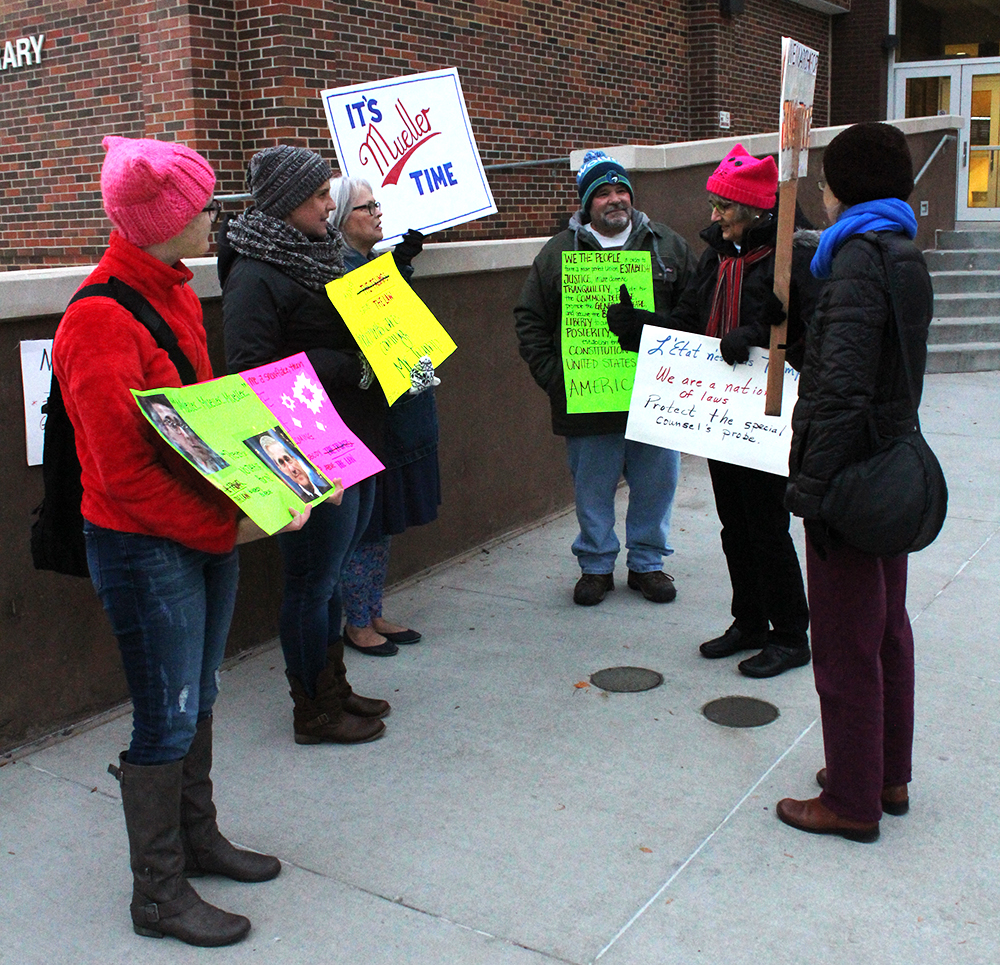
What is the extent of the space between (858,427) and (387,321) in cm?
173

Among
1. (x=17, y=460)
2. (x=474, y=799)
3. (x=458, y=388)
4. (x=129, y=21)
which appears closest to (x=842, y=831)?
(x=474, y=799)

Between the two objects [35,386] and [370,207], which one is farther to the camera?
[370,207]

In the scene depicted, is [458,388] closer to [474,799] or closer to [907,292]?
[474,799]

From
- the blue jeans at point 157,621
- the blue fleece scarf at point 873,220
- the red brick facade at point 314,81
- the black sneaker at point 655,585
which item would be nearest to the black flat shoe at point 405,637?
the black sneaker at point 655,585

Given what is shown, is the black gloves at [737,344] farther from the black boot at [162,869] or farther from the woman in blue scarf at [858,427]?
the black boot at [162,869]

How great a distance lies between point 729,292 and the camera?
421cm

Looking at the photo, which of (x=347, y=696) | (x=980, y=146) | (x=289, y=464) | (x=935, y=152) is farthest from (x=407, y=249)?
(x=980, y=146)

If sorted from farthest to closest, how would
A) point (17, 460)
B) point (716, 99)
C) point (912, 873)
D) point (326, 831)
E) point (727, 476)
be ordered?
point (716, 99)
point (727, 476)
point (17, 460)
point (326, 831)
point (912, 873)

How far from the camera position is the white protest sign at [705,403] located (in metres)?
4.15

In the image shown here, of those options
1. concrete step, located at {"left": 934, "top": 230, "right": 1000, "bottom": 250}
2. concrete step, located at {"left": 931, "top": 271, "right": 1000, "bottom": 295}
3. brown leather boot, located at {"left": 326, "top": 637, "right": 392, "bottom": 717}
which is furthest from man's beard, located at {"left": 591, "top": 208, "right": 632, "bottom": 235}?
concrete step, located at {"left": 934, "top": 230, "right": 1000, "bottom": 250}

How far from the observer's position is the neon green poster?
4.98 meters

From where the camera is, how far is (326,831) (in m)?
3.32

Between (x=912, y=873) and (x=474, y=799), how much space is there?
1.26 meters

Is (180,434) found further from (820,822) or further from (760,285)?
(760,285)
